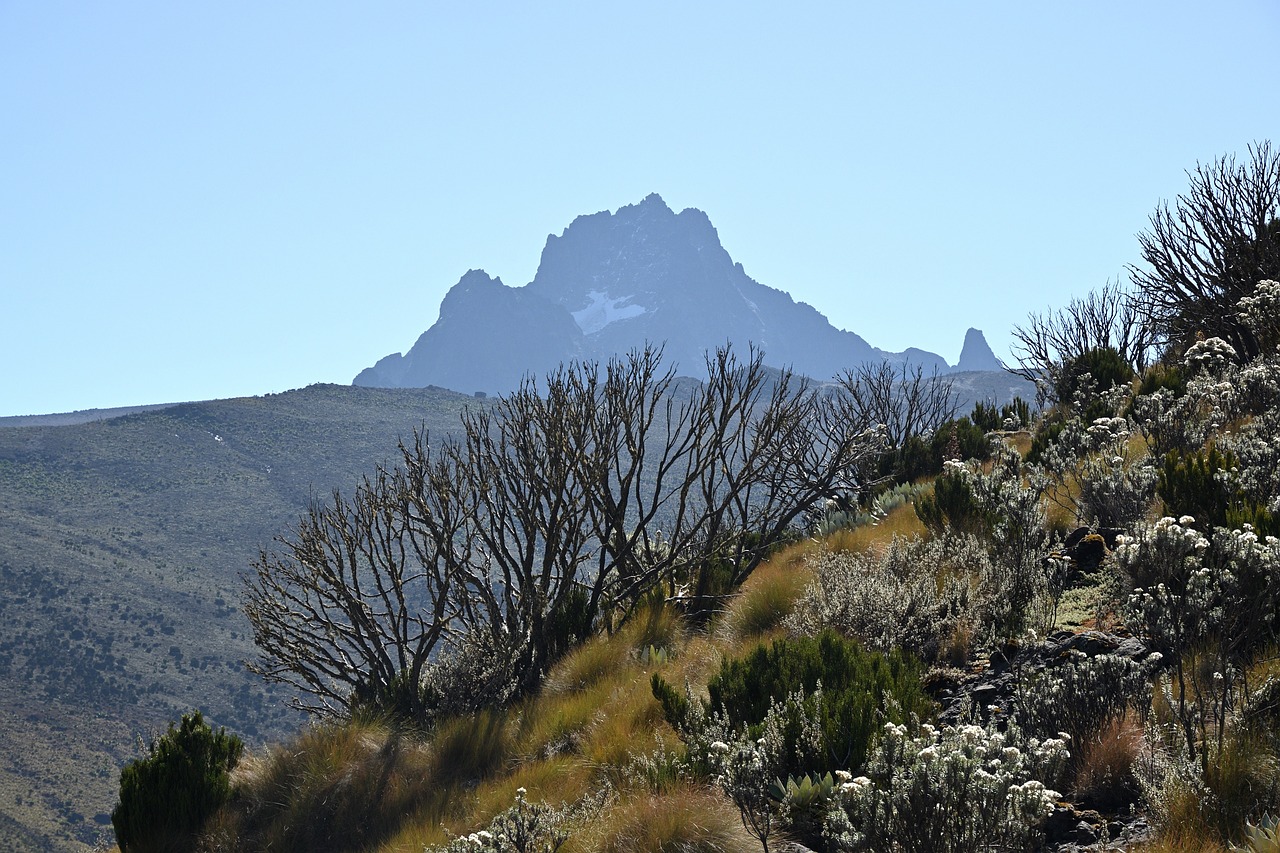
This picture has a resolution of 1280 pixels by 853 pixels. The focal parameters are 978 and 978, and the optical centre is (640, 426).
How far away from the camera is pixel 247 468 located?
10756 cm

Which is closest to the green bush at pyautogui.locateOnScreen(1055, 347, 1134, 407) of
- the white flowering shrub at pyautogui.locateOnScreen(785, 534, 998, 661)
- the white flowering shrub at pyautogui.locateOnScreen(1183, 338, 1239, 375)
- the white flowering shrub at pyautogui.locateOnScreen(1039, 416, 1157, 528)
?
the white flowering shrub at pyautogui.locateOnScreen(1183, 338, 1239, 375)

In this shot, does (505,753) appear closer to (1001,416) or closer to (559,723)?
(559,723)

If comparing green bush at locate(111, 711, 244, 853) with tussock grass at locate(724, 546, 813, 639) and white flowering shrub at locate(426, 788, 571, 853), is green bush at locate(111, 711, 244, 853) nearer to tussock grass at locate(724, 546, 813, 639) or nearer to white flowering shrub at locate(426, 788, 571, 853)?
white flowering shrub at locate(426, 788, 571, 853)

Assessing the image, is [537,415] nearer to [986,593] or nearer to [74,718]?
[986,593]

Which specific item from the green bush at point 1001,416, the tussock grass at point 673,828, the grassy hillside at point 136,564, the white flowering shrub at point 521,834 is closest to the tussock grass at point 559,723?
the white flowering shrub at point 521,834

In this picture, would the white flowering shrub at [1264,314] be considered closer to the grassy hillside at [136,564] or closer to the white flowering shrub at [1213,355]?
the white flowering shrub at [1213,355]

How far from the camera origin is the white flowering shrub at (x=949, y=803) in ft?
12.0

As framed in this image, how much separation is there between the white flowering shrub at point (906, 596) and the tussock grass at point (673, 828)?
2011 millimetres

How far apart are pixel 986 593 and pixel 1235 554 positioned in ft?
7.61

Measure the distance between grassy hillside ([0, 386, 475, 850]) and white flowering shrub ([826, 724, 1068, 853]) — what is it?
5112 centimetres

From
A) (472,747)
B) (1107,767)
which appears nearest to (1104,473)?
(1107,767)

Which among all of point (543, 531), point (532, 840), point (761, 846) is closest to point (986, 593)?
point (761, 846)

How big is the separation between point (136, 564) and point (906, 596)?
305ft

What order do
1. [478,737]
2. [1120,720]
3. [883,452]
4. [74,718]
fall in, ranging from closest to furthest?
[1120,720] → [478,737] → [883,452] → [74,718]
